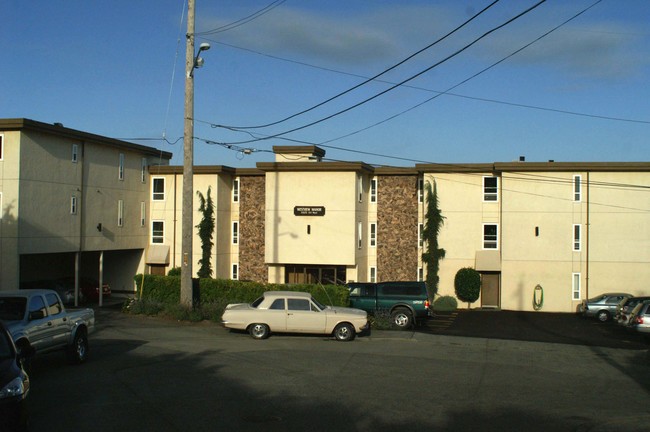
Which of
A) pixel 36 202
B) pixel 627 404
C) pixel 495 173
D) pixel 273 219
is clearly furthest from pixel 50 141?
pixel 627 404

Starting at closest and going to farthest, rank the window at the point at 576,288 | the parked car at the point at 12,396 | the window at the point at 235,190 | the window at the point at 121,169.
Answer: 1. the parked car at the point at 12,396
2. the window at the point at 576,288
3. the window at the point at 121,169
4. the window at the point at 235,190

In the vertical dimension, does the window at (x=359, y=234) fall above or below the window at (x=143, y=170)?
below

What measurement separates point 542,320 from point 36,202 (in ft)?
81.6

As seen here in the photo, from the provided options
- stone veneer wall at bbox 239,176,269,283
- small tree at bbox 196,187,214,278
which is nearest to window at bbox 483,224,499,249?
stone veneer wall at bbox 239,176,269,283

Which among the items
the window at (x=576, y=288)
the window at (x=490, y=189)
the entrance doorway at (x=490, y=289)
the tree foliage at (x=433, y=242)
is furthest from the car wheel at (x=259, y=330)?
the window at (x=576, y=288)

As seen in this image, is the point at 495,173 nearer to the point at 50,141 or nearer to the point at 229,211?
the point at 229,211

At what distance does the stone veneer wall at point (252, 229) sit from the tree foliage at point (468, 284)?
1176 centimetres

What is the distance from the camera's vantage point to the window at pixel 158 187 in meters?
40.8

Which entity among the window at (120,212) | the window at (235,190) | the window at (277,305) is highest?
the window at (235,190)

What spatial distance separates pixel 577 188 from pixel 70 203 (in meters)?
27.5

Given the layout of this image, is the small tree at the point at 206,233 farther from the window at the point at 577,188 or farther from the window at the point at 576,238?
the window at the point at 577,188

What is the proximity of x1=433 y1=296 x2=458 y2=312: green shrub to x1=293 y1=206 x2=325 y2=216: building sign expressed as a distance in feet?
28.0

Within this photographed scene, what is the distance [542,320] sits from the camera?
107 feet

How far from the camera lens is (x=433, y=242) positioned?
38.3m
